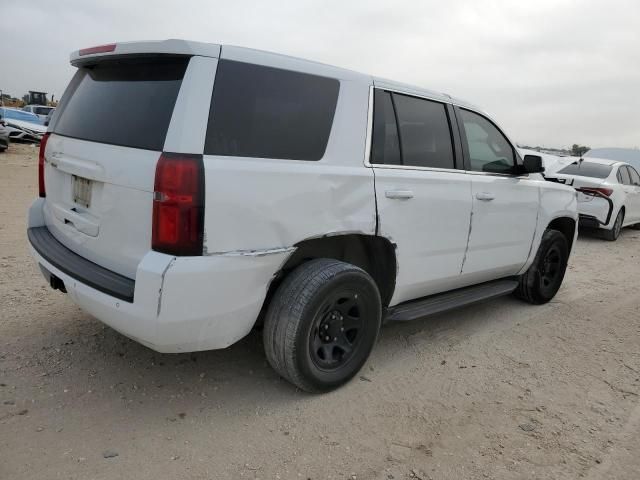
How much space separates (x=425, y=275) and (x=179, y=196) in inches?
75.5

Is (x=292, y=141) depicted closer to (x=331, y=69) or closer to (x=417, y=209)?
(x=331, y=69)

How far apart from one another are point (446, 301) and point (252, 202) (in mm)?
1968

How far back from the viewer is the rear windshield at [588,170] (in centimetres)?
1010

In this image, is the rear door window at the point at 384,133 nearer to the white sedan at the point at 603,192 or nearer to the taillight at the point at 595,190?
the white sedan at the point at 603,192

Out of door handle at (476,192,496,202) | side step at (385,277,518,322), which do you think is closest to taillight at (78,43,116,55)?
side step at (385,277,518,322)

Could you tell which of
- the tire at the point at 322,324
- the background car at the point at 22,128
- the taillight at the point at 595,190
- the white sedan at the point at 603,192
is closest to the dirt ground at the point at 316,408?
the tire at the point at 322,324

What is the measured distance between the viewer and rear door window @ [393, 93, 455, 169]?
3393mm

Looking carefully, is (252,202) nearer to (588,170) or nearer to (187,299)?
(187,299)

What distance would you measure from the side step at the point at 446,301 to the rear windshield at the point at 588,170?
6.77 metres

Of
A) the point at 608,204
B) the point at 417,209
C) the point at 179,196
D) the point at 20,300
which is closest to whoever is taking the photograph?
the point at 179,196

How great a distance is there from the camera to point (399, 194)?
3195 millimetres

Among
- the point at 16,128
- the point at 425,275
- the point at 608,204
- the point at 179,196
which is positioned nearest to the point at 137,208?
the point at 179,196

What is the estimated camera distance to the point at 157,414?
2.79 m

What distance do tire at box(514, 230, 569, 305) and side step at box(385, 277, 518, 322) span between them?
42cm
